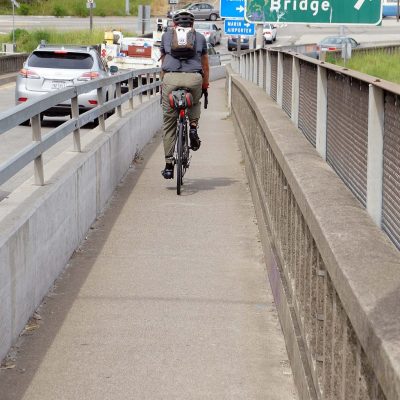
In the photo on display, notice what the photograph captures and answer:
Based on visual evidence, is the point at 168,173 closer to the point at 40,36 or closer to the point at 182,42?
the point at 182,42

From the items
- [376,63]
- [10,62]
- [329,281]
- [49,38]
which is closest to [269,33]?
[49,38]

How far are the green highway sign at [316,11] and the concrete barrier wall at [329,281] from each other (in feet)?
44.5

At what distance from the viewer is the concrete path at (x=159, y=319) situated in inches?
250

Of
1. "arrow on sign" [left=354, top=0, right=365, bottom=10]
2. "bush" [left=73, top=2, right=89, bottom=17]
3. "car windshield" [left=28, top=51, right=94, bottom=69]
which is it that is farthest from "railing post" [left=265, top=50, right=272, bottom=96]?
"bush" [left=73, top=2, right=89, bottom=17]

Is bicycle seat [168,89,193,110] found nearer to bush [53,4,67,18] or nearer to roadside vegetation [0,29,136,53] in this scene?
roadside vegetation [0,29,136,53]

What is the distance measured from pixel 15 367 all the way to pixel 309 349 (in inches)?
64.9

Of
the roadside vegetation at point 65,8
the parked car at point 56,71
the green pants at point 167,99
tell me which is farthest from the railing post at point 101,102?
the roadside vegetation at point 65,8

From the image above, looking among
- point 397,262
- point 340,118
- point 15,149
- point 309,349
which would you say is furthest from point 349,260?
point 15,149

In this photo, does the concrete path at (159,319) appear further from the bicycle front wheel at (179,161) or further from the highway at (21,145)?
the highway at (21,145)

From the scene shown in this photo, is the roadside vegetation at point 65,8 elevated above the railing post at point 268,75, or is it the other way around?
the railing post at point 268,75

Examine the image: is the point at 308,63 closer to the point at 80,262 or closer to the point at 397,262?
the point at 80,262

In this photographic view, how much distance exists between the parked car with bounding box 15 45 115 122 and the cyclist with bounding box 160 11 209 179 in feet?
39.3

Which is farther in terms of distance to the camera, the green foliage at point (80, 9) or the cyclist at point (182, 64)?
the green foliage at point (80, 9)

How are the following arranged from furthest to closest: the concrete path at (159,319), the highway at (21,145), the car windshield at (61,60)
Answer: the car windshield at (61,60)
the highway at (21,145)
the concrete path at (159,319)
